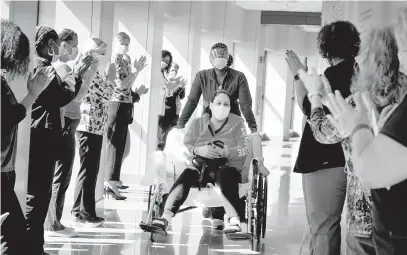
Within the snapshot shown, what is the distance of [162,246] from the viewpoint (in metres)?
5.34

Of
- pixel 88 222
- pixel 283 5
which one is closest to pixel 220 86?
pixel 88 222

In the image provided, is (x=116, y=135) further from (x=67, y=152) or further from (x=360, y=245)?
(x=360, y=245)

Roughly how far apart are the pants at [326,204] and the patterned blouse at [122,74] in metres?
3.89

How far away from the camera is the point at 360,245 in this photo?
2713mm

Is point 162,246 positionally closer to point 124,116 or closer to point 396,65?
point 124,116

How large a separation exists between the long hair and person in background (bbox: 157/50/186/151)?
302 inches

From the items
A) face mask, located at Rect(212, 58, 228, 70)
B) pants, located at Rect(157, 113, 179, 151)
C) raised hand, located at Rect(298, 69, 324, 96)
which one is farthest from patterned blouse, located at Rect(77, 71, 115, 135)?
pants, located at Rect(157, 113, 179, 151)

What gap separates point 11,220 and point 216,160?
9.42ft

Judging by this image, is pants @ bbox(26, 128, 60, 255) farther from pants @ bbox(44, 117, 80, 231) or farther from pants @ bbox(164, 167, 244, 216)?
pants @ bbox(164, 167, 244, 216)

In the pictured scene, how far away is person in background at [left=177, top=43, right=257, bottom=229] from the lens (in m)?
6.32

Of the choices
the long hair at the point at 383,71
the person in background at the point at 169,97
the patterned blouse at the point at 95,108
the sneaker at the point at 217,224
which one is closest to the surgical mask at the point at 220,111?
the patterned blouse at the point at 95,108

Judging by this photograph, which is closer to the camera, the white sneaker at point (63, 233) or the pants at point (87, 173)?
the white sneaker at point (63, 233)

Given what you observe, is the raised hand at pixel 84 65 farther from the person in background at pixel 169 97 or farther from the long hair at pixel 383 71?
the person in background at pixel 169 97

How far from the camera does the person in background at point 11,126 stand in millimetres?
2857
